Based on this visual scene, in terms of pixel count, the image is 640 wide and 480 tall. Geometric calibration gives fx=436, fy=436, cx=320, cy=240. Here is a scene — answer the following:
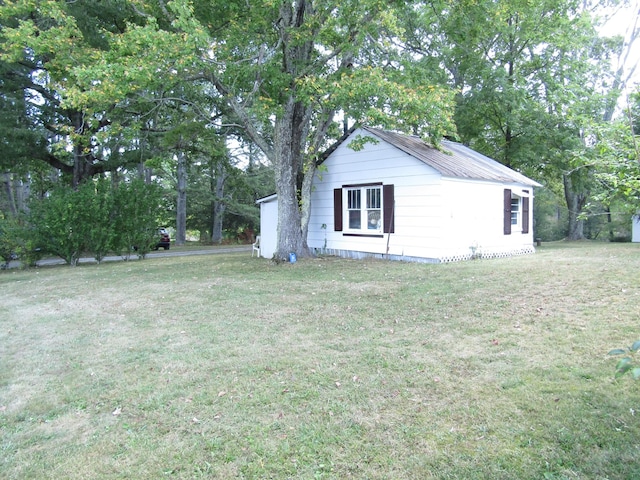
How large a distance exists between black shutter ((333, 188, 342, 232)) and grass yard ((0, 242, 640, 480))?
682 cm

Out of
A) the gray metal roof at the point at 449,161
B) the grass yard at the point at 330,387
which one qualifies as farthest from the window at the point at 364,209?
the grass yard at the point at 330,387

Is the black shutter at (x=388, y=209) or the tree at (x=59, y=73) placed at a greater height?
the tree at (x=59, y=73)

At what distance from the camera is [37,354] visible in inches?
184

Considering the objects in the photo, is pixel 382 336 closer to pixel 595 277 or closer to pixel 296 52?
pixel 595 277

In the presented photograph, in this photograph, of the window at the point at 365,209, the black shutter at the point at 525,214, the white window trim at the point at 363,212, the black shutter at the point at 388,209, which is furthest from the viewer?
the black shutter at the point at 525,214

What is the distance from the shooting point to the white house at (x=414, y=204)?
11.3 meters

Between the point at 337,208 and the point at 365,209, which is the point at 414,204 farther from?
the point at 337,208

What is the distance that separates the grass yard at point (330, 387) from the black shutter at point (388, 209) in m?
5.34

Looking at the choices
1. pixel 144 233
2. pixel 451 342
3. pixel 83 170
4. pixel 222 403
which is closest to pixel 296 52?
pixel 144 233

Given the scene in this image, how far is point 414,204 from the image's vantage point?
11.7m

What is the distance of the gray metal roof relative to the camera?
11.3 m

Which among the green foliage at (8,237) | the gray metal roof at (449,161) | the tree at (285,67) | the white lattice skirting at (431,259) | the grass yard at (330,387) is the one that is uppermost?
the tree at (285,67)

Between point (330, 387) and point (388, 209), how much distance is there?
9174mm

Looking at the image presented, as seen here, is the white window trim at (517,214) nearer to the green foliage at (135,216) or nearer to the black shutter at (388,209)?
the black shutter at (388,209)
